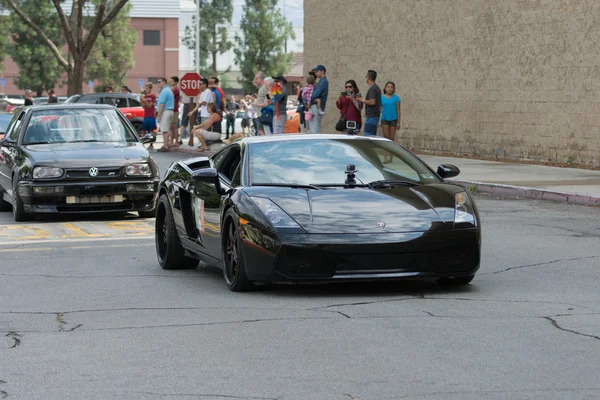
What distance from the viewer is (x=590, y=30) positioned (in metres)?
23.1

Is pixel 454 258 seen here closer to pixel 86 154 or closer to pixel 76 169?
pixel 76 169

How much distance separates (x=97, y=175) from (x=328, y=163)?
236 inches

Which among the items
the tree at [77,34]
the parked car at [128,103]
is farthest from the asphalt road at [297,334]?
the tree at [77,34]

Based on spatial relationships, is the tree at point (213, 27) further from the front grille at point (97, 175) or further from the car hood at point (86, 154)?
the front grille at point (97, 175)

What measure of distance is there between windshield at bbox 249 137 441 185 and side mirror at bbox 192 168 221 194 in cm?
32

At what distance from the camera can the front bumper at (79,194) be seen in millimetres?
14672

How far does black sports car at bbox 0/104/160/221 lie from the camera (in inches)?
579

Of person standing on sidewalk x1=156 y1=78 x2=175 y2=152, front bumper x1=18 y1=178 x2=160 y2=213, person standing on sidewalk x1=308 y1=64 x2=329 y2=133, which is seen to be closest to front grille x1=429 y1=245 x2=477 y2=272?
front bumper x1=18 y1=178 x2=160 y2=213

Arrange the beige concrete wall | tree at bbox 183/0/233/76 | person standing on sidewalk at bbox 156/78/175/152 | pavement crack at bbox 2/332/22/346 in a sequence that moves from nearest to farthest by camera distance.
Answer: pavement crack at bbox 2/332/22/346
the beige concrete wall
person standing on sidewalk at bbox 156/78/175/152
tree at bbox 183/0/233/76

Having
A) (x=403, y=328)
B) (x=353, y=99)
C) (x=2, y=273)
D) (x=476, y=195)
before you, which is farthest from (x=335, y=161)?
(x=353, y=99)

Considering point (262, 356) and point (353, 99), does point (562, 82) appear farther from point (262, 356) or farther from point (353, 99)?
point (262, 356)

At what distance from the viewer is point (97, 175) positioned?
14.8 metres

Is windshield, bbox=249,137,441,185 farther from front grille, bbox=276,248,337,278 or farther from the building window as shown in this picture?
the building window

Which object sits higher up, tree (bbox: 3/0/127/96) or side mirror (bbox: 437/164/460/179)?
tree (bbox: 3/0/127/96)
